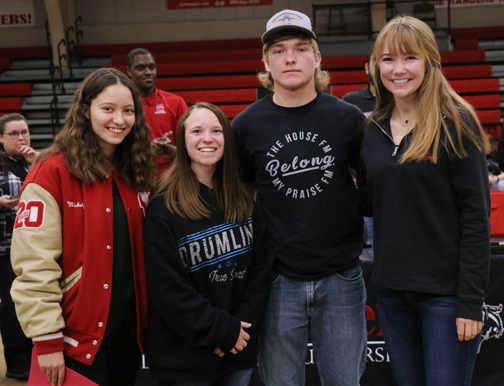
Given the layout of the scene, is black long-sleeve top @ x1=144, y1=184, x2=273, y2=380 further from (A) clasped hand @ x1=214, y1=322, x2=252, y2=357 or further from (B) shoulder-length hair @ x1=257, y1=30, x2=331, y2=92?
(B) shoulder-length hair @ x1=257, y1=30, x2=331, y2=92

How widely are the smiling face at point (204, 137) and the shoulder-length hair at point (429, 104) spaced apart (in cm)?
58

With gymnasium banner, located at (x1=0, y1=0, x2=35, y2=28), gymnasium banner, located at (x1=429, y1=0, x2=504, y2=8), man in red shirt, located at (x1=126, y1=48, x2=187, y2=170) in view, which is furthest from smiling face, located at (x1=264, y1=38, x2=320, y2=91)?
gymnasium banner, located at (x1=0, y1=0, x2=35, y2=28)

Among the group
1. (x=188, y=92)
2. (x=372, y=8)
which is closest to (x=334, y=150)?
(x=188, y=92)

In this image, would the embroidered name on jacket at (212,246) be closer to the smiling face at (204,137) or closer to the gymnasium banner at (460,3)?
the smiling face at (204,137)

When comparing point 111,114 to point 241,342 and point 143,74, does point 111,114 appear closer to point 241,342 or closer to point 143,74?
point 241,342

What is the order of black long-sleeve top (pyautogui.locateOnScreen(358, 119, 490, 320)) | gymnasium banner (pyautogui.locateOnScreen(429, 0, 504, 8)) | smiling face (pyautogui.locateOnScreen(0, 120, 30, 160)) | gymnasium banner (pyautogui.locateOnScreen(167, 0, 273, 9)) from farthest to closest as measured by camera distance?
gymnasium banner (pyautogui.locateOnScreen(167, 0, 273, 9)) → gymnasium banner (pyautogui.locateOnScreen(429, 0, 504, 8)) → smiling face (pyautogui.locateOnScreen(0, 120, 30, 160)) → black long-sleeve top (pyautogui.locateOnScreen(358, 119, 490, 320))

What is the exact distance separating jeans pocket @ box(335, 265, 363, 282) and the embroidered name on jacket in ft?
1.16

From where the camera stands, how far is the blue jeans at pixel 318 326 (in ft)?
5.88

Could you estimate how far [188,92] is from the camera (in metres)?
8.70

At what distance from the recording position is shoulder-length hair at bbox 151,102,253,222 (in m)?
1.71

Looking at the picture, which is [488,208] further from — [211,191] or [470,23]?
[470,23]

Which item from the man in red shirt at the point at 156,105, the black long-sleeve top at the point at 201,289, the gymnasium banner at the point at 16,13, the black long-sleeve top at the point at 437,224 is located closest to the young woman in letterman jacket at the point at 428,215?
the black long-sleeve top at the point at 437,224

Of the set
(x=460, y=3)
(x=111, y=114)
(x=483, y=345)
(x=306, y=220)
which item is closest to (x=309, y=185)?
(x=306, y=220)

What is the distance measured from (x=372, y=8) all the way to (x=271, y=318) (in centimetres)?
893
